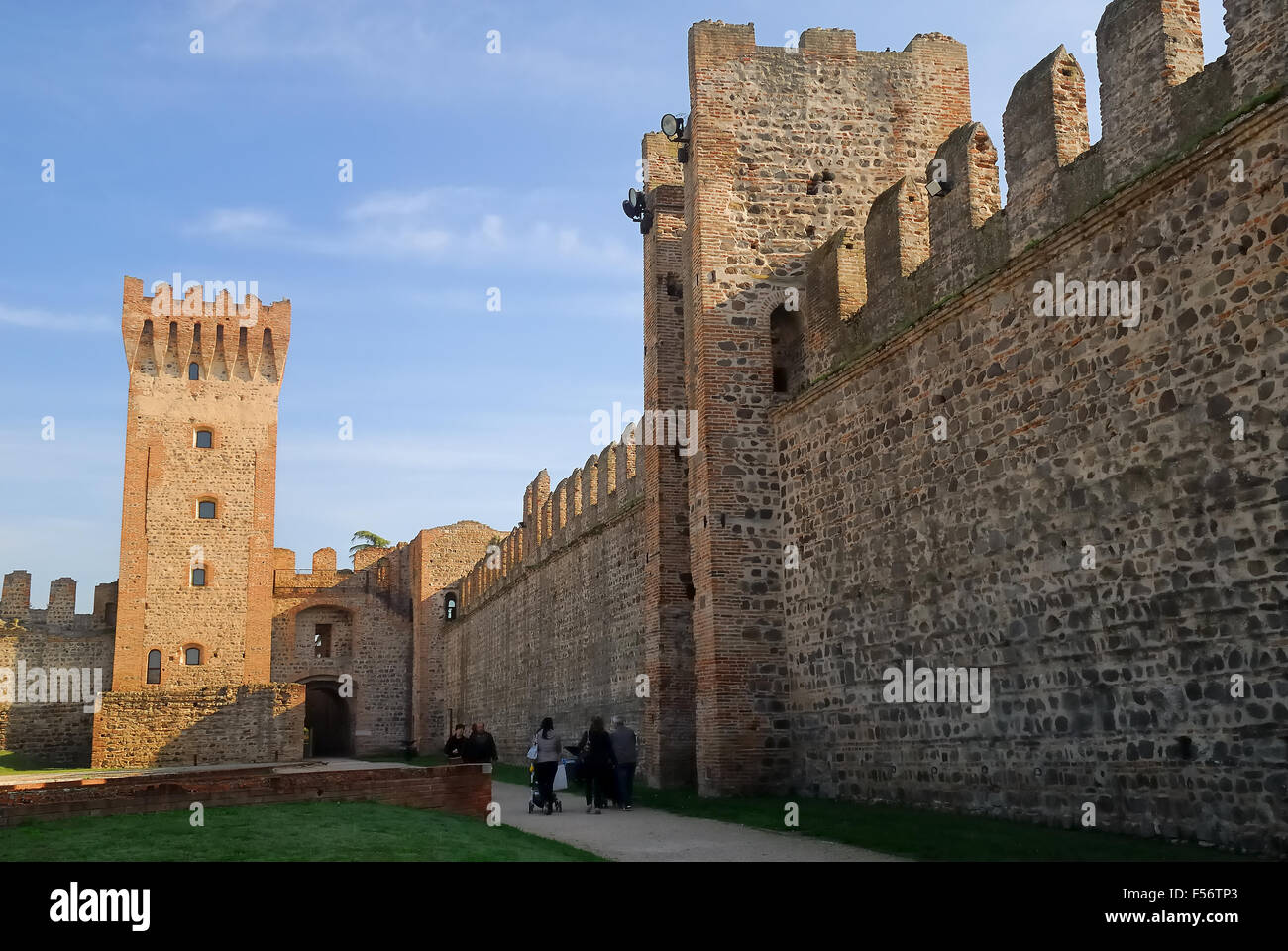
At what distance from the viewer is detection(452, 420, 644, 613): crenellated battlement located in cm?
2100

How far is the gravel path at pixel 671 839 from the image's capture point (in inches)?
349

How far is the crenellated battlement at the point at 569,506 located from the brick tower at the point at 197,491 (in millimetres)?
7961

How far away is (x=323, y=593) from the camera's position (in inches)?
1652

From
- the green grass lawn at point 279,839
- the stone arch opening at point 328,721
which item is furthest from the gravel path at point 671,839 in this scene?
the stone arch opening at point 328,721

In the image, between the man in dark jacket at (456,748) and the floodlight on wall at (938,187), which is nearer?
the floodlight on wall at (938,187)

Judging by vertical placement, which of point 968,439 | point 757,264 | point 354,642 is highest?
point 757,264

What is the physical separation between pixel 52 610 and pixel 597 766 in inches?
1207

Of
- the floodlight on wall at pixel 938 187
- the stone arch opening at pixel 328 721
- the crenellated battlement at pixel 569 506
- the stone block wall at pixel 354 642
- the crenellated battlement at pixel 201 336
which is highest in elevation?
the crenellated battlement at pixel 201 336

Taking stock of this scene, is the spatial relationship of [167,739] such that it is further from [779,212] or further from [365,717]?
[779,212]

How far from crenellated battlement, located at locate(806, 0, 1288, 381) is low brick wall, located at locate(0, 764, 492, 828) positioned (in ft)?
20.2

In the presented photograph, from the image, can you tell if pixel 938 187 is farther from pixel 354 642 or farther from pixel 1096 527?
pixel 354 642

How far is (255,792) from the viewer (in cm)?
1056

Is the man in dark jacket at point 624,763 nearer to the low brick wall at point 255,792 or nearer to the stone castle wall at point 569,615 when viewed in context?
the low brick wall at point 255,792

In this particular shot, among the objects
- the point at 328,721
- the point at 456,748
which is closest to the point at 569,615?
the point at 456,748
